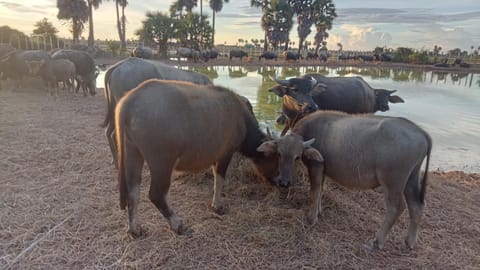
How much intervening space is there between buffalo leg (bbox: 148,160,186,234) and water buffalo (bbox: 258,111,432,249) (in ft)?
3.73

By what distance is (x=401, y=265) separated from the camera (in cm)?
331

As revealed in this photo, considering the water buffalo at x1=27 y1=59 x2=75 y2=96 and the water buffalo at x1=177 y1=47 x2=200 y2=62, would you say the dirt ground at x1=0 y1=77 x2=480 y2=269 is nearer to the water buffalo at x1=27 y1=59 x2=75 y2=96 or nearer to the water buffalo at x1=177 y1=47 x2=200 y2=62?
the water buffalo at x1=27 y1=59 x2=75 y2=96

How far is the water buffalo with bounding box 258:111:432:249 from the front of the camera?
3.24m

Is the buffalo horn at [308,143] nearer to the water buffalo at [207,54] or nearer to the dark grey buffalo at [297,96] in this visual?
the dark grey buffalo at [297,96]

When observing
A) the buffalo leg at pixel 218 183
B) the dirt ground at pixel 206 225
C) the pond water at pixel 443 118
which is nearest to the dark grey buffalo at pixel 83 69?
the pond water at pixel 443 118

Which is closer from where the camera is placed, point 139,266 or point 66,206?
point 139,266

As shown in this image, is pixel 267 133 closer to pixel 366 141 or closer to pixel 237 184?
pixel 237 184

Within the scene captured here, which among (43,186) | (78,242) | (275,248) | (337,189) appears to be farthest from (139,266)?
(337,189)

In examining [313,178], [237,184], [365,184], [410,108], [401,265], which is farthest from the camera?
[410,108]

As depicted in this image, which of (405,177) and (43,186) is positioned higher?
(405,177)

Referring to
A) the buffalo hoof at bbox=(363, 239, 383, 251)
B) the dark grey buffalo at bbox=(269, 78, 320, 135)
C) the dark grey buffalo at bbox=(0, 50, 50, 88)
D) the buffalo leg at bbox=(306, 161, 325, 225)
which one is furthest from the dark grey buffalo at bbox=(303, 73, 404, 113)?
the dark grey buffalo at bbox=(0, 50, 50, 88)

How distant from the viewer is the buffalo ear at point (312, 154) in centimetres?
357

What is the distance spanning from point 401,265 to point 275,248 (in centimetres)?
128

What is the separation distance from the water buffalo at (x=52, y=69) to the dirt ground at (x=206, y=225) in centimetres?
664
